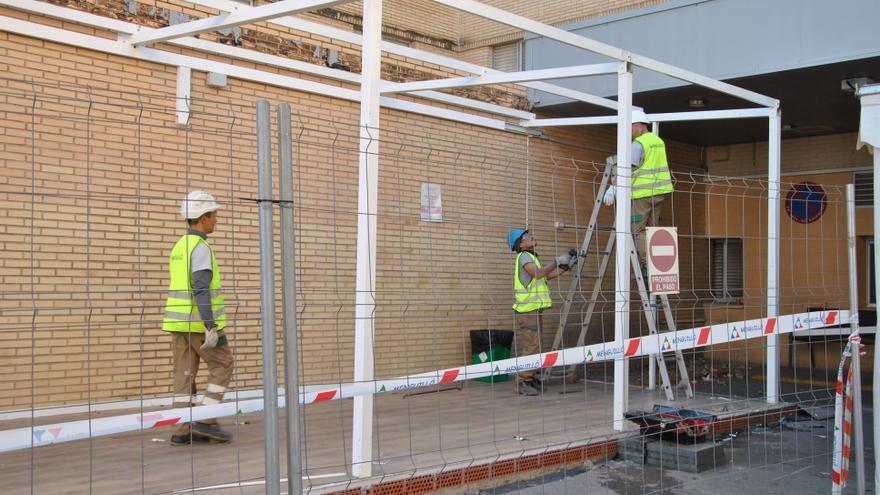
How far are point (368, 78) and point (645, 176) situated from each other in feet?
11.0

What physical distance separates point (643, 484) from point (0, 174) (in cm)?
550

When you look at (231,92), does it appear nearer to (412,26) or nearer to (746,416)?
(746,416)

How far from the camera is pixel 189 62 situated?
24.2ft

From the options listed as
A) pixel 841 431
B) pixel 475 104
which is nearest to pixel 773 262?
pixel 841 431

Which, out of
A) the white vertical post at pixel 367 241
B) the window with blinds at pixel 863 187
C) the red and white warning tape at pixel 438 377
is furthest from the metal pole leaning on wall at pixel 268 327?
the window with blinds at pixel 863 187

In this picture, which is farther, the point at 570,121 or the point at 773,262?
the point at 570,121

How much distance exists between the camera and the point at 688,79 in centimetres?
773

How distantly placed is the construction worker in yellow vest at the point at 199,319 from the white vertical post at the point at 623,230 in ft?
9.79

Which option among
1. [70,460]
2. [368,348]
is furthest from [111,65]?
[368,348]

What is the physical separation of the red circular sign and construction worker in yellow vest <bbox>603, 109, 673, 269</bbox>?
1125mm

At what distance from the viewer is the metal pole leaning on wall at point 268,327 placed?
106 inches

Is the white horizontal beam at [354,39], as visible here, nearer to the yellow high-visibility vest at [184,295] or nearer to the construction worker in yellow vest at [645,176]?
the construction worker in yellow vest at [645,176]

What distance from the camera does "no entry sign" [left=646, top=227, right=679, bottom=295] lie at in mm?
6141

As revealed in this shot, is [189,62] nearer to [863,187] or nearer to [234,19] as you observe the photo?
[234,19]
